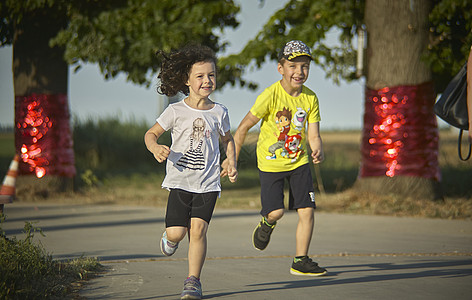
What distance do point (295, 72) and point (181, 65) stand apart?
1.23 metres

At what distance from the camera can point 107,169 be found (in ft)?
68.1

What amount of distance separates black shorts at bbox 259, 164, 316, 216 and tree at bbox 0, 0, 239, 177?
273 inches

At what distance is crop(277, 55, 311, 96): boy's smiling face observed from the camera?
19.8 feet

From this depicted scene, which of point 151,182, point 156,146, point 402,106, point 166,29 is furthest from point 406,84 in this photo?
point 151,182

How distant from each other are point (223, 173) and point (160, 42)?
25.8ft

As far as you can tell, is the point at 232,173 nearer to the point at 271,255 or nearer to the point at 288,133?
the point at 288,133

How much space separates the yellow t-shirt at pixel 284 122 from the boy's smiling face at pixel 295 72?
0.31ft

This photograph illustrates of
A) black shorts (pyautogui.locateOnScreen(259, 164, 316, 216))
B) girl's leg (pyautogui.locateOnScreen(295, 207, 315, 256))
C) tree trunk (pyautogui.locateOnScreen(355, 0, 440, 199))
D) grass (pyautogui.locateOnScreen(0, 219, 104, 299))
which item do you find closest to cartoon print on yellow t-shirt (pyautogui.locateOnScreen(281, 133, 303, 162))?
black shorts (pyautogui.locateOnScreen(259, 164, 316, 216))

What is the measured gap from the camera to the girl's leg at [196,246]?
4.87 metres

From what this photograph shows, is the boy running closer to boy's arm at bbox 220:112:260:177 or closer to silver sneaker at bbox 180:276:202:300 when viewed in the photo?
boy's arm at bbox 220:112:260:177

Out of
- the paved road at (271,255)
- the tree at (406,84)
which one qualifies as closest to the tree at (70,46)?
the paved road at (271,255)

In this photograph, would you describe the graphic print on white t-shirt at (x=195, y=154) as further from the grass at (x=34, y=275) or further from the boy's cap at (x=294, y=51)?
the boy's cap at (x=294, y=51)

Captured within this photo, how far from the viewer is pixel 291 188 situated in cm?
616

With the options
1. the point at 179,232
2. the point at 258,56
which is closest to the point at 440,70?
the point at 258,56
